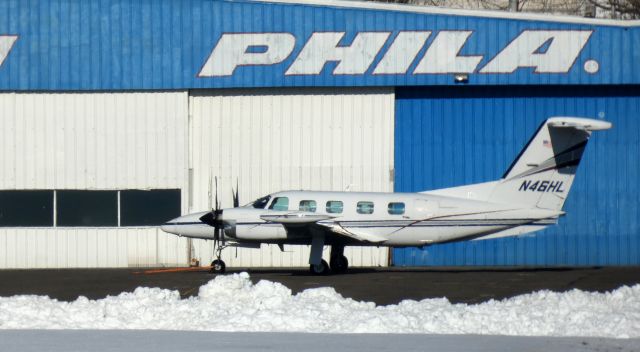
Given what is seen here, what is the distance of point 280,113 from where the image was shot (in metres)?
35.2

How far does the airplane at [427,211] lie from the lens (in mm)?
29797

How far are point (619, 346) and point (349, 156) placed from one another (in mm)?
20846

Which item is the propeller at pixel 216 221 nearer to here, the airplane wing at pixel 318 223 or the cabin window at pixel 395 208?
the airplane wing at pixel 318 223

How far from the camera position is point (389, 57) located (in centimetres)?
3450

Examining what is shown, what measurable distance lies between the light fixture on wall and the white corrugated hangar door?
211 centimetres

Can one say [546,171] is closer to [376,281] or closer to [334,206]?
[334,206]

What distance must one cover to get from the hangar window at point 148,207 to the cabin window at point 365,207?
24.8ft

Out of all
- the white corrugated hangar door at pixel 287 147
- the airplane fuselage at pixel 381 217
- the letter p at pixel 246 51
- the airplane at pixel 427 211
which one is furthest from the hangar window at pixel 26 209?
the airplane fuselage at pixel 381 217

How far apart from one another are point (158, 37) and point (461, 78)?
9.68 meters

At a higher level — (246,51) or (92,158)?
(246,51)

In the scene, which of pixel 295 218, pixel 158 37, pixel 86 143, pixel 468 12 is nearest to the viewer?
pixel 295 218

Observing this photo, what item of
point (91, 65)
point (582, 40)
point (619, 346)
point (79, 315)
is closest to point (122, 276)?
point (91, 65)

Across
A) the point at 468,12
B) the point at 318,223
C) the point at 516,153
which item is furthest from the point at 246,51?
the point at 516,153

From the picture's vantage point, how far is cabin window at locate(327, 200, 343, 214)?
30234mm
